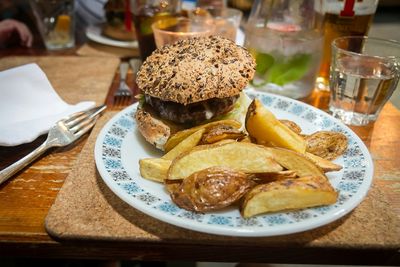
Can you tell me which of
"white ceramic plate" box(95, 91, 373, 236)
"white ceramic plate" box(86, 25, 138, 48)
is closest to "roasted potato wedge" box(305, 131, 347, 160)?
"white ceramic plate" box(95, 91, 373, 236)

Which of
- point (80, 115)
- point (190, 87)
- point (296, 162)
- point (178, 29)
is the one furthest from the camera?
point (178, 29)

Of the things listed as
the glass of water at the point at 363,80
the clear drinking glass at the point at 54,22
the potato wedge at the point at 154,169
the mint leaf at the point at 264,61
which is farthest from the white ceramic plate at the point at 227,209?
the clear drinking glass at the point at 54,22

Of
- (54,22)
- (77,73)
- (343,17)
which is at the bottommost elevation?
(77,73)

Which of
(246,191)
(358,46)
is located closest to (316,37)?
(358,46)

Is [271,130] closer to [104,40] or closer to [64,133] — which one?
[64,133]

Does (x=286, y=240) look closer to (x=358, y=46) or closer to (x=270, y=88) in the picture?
(x=270, y=88)

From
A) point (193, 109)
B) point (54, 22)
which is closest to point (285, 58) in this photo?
point (193, 109)

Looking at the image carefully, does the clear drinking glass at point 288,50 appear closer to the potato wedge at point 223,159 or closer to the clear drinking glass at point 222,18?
the clear drinking glass at point 222,18
